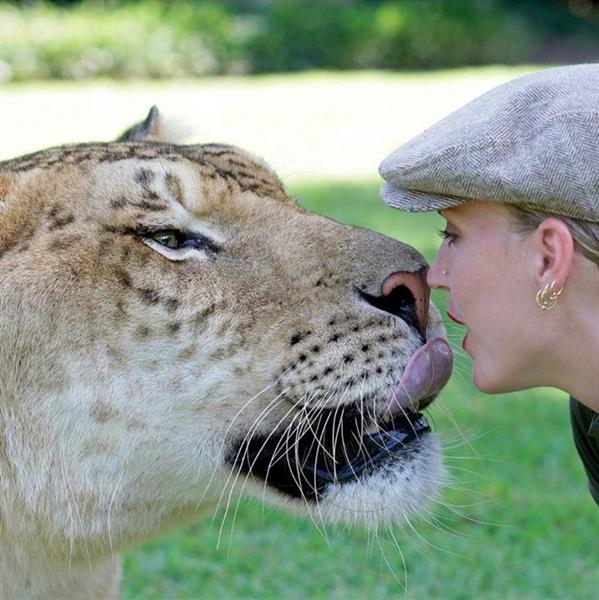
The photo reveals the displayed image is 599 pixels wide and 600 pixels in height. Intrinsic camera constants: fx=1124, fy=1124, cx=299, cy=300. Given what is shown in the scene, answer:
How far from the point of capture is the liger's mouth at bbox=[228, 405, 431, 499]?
2605mm

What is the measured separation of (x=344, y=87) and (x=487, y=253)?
579 inches

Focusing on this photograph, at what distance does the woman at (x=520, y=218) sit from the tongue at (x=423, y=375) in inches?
3.6

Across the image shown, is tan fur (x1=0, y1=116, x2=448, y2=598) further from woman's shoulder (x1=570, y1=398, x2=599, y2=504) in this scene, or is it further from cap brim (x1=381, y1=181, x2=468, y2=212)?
woman's shoulder (x1=570, y1=398, x2=599, y2=504)

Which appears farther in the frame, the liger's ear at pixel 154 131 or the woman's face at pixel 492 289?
the liger's ear at pixel 154 131

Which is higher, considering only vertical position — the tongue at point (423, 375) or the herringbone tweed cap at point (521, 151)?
the herringbone tweed cap at point (521, 151)

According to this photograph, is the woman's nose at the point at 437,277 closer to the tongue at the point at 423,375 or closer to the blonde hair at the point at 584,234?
the tongue at the point at 423,375

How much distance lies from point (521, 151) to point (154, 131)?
149 cm

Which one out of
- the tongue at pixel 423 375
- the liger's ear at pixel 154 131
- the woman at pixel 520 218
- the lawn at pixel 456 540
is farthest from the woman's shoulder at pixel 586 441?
the liger's ear at pixel 154 131

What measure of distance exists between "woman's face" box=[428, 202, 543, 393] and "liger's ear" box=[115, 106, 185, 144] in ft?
3.84

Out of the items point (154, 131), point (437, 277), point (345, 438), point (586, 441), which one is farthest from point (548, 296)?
point (154, 131)

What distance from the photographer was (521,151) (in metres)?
2.35

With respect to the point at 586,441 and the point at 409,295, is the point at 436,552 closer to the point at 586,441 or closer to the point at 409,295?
the point at 586,441

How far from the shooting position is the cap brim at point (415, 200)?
8.39 ft

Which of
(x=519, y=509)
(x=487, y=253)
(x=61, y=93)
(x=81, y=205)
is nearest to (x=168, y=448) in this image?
(x=81, y=205)
